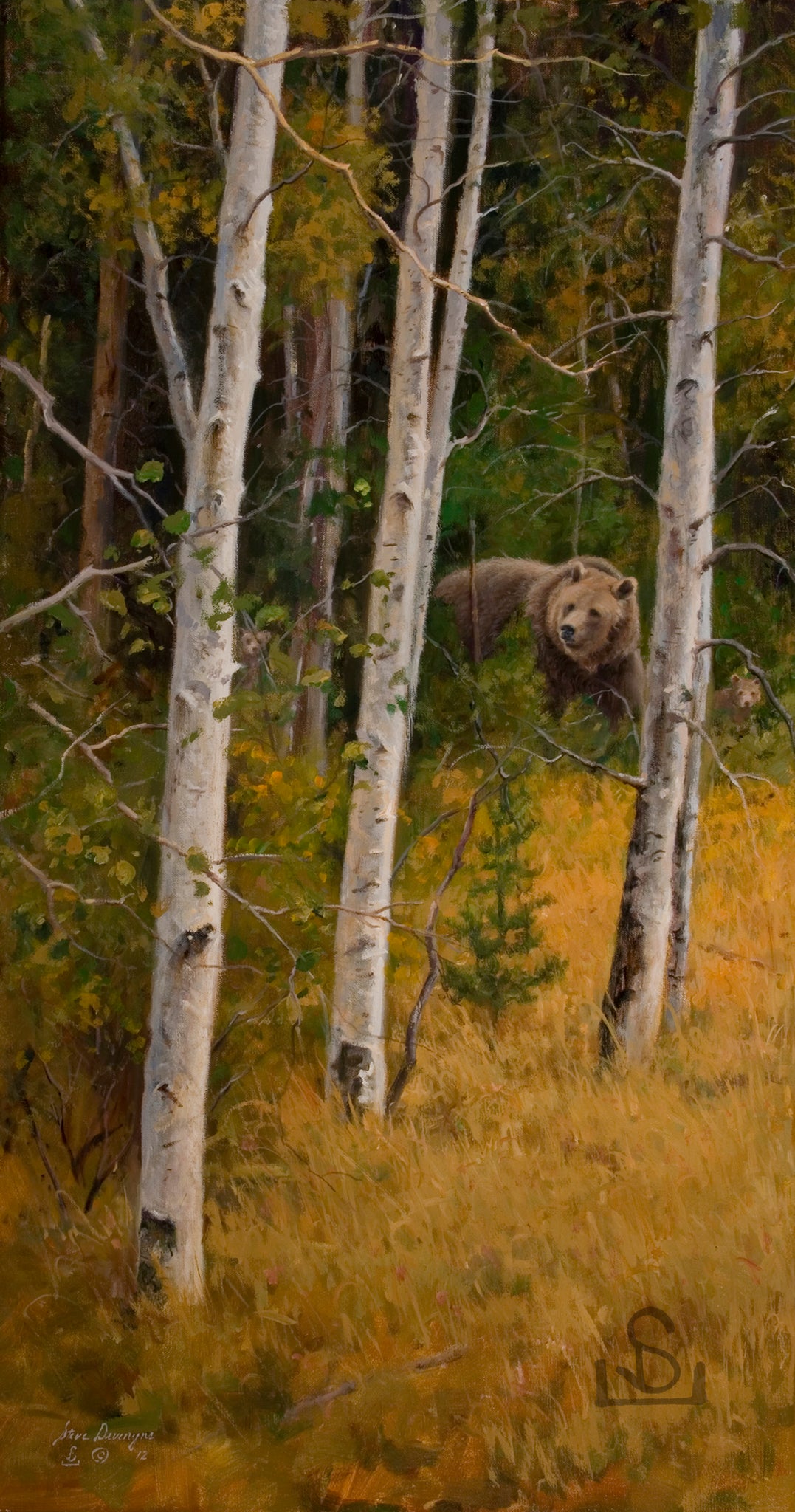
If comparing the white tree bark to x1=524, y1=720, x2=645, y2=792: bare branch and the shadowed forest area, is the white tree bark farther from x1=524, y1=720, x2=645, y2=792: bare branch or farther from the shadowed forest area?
x1=524, y1=720, x2=645, y2=792: bare branch

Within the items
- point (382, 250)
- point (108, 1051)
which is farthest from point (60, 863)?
point (382, 250)

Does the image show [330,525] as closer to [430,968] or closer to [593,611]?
[593,611]

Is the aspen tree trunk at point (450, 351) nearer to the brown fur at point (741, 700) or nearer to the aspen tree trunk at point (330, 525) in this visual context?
the aspen tree trunk at point (330, 525)

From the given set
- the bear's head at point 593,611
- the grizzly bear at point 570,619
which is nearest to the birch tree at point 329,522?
the grizzly bear at point 570,619

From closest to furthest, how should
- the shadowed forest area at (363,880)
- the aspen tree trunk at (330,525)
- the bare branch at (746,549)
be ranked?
1. the shadowed forest area at (363,880)
2. the bare branch at (746,549)
3. the aspen tree trunk at (330,525)

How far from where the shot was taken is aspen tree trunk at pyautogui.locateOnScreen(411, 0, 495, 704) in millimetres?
8930

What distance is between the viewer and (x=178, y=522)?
422cm

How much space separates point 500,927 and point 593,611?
6118 mm

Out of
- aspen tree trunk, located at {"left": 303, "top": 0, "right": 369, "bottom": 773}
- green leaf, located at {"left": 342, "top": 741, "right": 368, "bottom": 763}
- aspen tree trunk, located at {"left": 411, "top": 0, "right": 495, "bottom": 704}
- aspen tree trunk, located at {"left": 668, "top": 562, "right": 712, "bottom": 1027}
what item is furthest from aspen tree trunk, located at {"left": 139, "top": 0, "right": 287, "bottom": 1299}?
aspen tree trunk, located at {"left": 303, "top": 0, "right": 369, "bottom": 773}

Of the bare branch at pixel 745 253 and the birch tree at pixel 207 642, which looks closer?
the birch tree at pixel 207 642

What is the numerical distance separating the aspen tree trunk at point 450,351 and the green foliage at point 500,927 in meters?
2.12

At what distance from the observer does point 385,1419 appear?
427 cm
